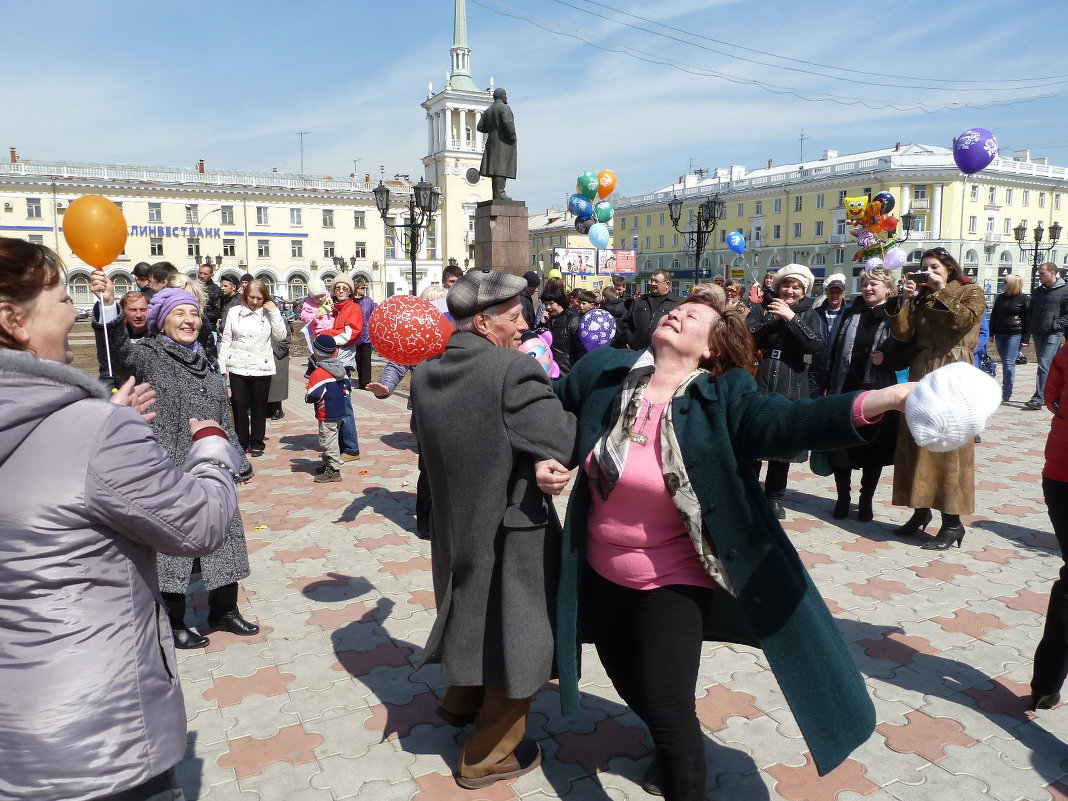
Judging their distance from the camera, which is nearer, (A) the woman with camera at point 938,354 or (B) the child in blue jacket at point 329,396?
(A) the woman with camera at point 938,354

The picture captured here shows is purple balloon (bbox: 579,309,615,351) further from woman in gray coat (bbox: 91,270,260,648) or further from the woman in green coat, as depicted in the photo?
Result: the woman in green coat

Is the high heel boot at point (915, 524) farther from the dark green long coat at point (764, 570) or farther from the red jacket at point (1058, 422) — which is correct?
the dark green long coat at point (764, 570)

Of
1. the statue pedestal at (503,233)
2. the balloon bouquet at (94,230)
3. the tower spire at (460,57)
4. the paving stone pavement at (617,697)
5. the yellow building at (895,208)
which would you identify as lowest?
the paving stone pavement at (617,697)

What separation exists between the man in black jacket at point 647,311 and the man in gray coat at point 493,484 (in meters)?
6.11

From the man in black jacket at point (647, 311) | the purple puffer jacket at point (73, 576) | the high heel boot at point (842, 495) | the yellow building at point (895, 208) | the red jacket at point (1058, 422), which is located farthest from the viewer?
the yellow building at point (895, 208)

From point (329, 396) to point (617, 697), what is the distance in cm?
460

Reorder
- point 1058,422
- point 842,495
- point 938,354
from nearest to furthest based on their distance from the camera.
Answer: point 1058,422
point 938,354
point 842,495

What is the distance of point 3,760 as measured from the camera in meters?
1.55

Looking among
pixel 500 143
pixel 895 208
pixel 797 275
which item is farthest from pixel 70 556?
pixel 895 208

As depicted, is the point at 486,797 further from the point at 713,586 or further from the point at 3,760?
the point at 3,760

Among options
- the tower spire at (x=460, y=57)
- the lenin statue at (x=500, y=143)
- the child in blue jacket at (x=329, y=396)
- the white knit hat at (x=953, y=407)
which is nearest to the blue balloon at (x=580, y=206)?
the lenin statue at (x=500, y=143)

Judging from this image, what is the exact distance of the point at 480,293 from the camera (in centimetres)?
253

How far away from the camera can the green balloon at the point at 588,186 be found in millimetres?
23734

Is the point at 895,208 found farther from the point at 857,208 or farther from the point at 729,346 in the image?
the point at 729,346
